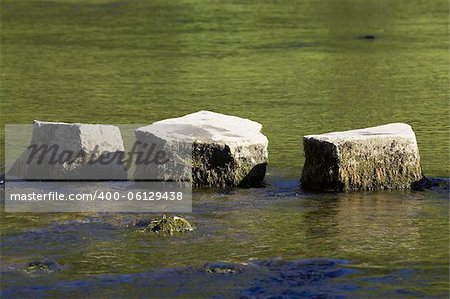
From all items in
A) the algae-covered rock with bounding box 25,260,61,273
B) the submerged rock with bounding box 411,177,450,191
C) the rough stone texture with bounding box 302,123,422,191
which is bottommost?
the algae-covered rock with bounding box 25,260,61,273

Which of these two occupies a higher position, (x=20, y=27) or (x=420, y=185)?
(x=20, y=27)

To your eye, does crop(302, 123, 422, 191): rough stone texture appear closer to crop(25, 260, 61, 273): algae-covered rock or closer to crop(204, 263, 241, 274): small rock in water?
crop(204, 263, 241, 274): small rock in water

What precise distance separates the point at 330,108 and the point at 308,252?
407 inches

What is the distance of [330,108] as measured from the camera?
2188 cm

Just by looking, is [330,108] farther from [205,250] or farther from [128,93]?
[205,250]

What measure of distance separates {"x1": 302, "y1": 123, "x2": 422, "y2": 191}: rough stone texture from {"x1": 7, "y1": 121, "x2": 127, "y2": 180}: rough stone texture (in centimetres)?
235

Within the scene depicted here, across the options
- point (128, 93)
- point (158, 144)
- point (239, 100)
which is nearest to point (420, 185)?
point (158, 144)

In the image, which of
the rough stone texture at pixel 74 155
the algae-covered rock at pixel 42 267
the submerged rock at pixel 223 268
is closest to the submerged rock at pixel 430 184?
the rough stone texture at pixel 74 155

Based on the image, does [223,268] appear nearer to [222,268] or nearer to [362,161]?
[222,268]

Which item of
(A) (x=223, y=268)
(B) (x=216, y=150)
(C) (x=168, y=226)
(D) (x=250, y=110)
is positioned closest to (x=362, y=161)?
(B) (x=216, y=150)

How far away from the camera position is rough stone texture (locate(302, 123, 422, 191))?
46.4 ft

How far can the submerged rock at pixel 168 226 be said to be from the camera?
12.5 m

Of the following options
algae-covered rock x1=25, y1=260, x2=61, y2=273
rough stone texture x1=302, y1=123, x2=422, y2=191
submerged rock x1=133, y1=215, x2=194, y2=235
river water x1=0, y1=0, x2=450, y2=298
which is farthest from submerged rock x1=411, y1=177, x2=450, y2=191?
algae-covered rock x1=25, y1=260, x2=61, y2=273

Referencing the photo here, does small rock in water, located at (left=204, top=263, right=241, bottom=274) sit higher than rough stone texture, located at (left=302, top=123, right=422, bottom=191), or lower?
lower
